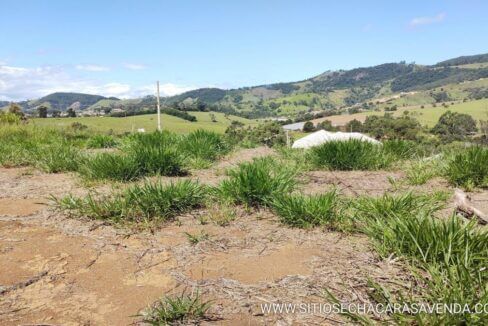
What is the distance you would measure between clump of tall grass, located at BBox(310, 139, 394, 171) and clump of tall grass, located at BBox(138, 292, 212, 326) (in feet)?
17.5

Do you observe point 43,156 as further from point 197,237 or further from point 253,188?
point 197,237

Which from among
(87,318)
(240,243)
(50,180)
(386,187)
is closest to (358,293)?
(240,243)

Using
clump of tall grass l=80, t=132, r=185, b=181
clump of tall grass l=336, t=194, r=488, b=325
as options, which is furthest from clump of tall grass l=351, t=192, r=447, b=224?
clump of tall grass l=80, t=132, r=185, b=181

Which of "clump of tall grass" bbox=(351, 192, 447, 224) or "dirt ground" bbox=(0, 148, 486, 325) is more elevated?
"clump of tall grass" bbox=(351, 192, 447, 224)

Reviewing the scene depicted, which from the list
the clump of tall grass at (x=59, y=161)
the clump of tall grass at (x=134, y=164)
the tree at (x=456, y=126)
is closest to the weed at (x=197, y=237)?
the clump of tall grass at (x=134, y=164)

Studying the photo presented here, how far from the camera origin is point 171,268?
10.2 ft

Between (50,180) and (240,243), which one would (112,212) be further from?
(50,180)

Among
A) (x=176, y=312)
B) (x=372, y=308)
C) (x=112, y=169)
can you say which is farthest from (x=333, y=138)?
(x=176, y=312)

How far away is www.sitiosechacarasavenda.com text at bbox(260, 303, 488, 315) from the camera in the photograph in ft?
6.89

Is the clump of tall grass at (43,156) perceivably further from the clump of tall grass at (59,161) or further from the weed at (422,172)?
the weed at (422,172)

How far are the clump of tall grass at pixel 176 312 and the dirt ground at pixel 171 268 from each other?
92mm

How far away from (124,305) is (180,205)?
6.74 ft

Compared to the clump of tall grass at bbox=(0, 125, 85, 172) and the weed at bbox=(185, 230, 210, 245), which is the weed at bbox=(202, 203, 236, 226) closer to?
the weed at bbox=(185, 230, 210, 245)

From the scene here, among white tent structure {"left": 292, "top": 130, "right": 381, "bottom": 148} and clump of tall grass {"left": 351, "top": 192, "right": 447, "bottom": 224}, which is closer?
clump of tall grass {"left": 351, "top": 192, "right": 447, "bottom": 224}
